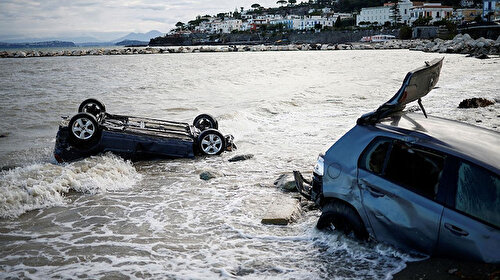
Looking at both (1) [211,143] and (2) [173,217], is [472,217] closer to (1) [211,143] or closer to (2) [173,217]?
(2) [173,217]

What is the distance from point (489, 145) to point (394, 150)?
3.17ft

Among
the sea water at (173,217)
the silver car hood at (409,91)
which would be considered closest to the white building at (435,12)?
the sea water at (173,217)

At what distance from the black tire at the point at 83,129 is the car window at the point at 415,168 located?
704 centimetres

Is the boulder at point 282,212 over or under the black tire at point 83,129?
under

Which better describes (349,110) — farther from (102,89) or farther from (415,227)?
(102,89)

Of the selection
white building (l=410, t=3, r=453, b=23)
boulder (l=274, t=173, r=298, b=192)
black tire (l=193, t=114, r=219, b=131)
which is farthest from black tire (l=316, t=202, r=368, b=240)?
white building (l=410, t=3, r=453, b=23)

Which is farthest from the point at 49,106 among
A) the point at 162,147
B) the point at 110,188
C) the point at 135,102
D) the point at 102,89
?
the point at 110,188

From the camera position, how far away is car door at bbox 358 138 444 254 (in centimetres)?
442

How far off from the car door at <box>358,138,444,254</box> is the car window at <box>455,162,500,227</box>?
0.21m

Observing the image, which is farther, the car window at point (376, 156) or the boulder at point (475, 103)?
the boulder at point (475, 103)

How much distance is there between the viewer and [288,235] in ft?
19.6

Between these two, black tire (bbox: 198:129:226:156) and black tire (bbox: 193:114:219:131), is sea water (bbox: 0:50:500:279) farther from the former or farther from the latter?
black tire (bbox: 193:114:219:131)

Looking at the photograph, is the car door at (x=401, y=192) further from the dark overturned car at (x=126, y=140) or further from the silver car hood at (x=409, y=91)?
the dark overturned car at (x=126, y=140)

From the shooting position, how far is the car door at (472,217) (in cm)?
402
